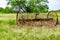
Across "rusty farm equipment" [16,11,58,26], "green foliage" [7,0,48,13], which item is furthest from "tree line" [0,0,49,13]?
"rusty farm equipment" [16,11,58,26]

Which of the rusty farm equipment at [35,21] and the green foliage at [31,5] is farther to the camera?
the green foliage at [31,5]

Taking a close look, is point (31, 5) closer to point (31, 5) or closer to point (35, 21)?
point (31, 5)

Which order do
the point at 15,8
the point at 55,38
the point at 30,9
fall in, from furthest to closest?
the point at 15,8 < the point at 30,9 < the point at 55,38

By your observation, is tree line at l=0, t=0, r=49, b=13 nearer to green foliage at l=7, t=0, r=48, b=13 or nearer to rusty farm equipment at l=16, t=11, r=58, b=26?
green foliage at l=7, t=0, r=48, b=13

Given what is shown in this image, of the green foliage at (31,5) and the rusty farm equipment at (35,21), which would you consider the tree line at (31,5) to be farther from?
the rusty farm equipment at (35,21)

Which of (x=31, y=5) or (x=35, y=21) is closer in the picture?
(x=35, y=21)

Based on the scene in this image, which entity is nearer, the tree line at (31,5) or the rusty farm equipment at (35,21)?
the rusty farm equipment at (35,21)

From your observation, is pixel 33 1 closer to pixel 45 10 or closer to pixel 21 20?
pixel 45 10

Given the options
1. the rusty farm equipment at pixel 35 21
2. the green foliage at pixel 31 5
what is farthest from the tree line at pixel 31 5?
the rusty farm equipment at pixel 35 21

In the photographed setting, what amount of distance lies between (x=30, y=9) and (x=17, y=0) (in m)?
4.82

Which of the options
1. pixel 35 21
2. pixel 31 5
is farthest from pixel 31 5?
pixel 35 21

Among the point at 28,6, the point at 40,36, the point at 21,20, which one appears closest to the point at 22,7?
the point at 28,6

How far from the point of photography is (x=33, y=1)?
52812 mm

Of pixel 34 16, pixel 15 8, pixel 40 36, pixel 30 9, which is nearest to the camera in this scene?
pixel 40 36
